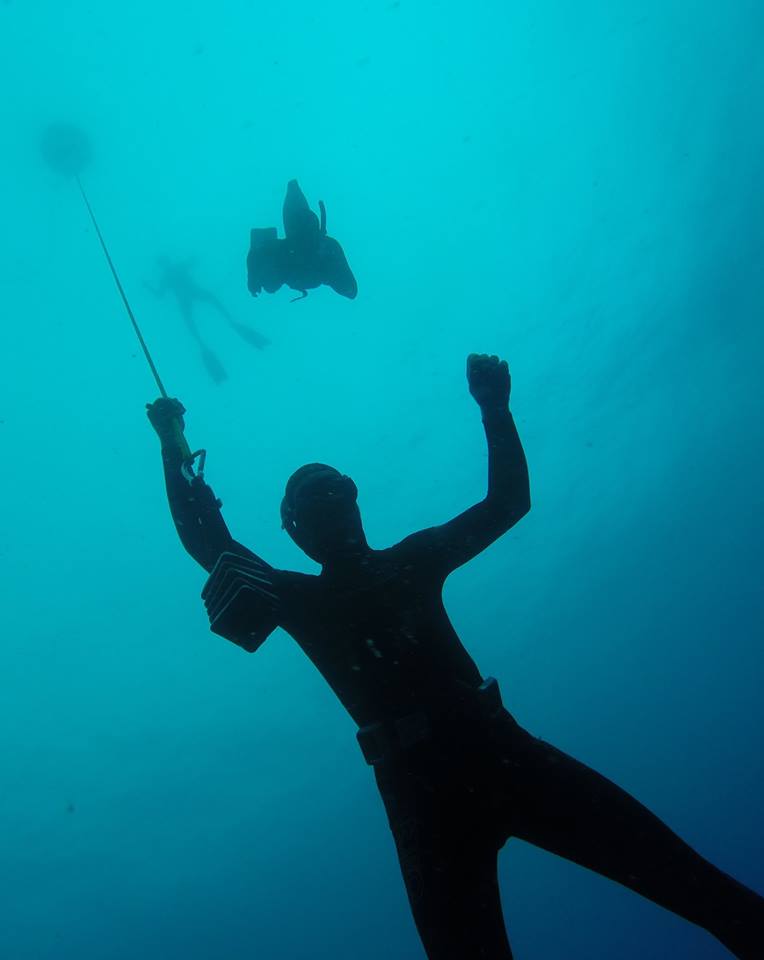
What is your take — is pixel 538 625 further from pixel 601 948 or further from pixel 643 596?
pixel 601 948

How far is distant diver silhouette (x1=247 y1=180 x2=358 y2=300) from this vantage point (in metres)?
7.51

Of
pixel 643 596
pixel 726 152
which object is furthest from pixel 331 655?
pixel 643 596

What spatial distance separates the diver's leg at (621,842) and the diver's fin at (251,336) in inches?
899

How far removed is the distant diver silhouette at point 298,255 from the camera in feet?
24.6

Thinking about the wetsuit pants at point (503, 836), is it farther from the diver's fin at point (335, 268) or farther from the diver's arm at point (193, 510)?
the diver's fin at point (335, 268)

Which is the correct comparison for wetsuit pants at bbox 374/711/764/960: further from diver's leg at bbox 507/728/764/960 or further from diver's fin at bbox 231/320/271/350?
diver's fin at bbox 231/320/271/350

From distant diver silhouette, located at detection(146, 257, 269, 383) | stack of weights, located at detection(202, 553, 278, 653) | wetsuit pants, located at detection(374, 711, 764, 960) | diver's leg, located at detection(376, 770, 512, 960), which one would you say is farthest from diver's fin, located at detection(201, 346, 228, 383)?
diver's leg, located at detection(376, 770, 512, 960)

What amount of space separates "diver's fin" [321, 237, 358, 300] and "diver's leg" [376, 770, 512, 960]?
619 centimetres

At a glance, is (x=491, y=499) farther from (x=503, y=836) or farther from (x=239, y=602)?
(x=503, y=836)

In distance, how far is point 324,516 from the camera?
11.3 feet

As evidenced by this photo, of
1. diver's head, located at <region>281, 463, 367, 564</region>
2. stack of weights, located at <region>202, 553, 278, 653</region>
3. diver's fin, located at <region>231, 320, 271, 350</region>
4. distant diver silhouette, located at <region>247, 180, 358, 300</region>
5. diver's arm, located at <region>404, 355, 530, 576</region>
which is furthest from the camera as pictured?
diver's fin, located at <region>231, 320, 271, 350</region>

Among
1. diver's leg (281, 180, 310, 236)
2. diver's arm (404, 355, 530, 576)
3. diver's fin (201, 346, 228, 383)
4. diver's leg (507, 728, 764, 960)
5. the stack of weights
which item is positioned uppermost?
diver's fin (201, 346, 228, 383)

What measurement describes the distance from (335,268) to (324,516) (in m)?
5.13

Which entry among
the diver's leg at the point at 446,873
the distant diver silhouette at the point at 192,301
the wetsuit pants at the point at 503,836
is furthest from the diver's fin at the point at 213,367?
the diver's leg at the point at 446,873
